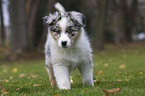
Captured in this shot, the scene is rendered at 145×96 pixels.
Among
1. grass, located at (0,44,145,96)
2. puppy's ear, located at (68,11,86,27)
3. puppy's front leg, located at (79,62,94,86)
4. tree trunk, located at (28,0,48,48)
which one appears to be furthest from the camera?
tree trunk, located at (28,0,48,48)

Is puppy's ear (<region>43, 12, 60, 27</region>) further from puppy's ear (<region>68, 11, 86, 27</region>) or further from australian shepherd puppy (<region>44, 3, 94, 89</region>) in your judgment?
puppy's ear (<region>68, 11, 86, 27</region>)

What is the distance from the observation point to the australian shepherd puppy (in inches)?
184

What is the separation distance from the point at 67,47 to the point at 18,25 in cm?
1590

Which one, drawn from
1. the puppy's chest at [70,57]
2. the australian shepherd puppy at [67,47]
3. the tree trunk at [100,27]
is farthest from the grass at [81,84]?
the tree trunk at [100,27]

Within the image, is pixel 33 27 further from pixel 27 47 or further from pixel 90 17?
pixel 90 17

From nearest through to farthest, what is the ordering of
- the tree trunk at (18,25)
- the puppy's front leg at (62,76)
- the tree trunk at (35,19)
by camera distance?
the puppy's front leg at (62,76), the tree trunk at (18,25), the tree trunk at (35,19)

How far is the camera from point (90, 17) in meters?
38.9

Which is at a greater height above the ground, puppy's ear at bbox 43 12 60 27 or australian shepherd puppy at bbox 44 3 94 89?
puppy's ear at bbox 43 12 60 27

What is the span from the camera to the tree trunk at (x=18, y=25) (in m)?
19.8

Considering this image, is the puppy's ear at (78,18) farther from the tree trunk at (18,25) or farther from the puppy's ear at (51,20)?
the tree trunk at (18,25)

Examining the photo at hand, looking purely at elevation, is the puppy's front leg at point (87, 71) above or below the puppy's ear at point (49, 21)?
below

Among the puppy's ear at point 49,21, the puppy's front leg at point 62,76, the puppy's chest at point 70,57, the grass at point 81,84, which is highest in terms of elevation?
the puppy's ear at point 49,21

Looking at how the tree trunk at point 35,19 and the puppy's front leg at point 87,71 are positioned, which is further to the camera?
the tree trunk at point 35,19

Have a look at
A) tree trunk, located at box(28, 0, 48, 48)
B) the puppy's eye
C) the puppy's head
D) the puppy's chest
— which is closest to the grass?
the puppy's chest
